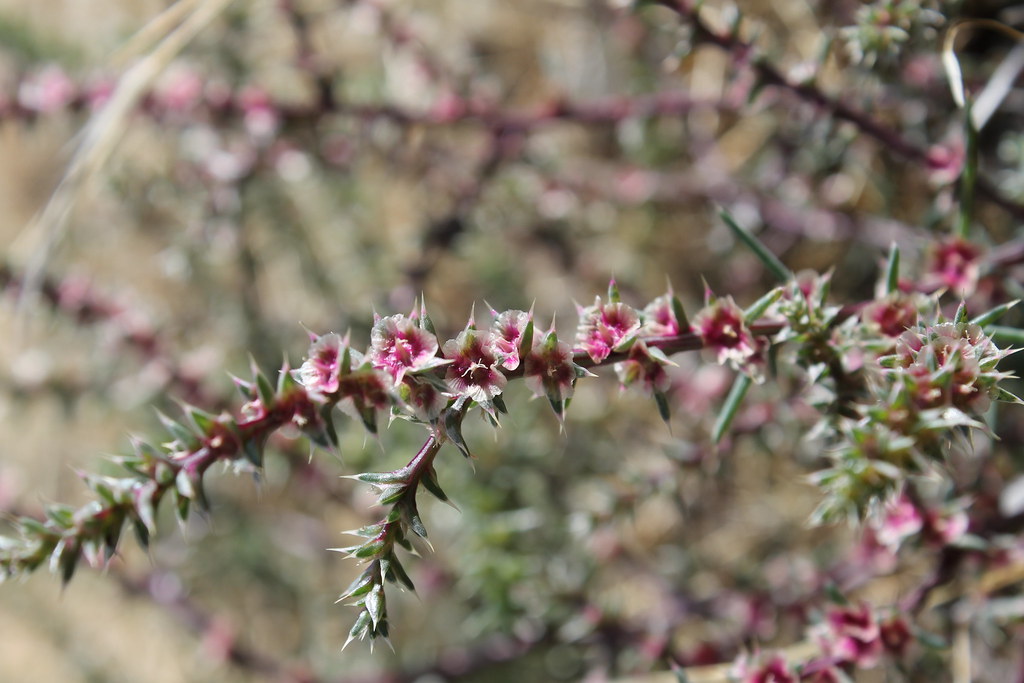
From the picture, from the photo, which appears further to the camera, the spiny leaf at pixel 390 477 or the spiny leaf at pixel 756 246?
the spiny leaf at pixel 756 246

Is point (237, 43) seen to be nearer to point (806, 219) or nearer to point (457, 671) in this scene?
point (806, 219)

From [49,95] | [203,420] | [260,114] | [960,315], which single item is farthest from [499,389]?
[49,95]

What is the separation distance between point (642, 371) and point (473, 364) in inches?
5.9

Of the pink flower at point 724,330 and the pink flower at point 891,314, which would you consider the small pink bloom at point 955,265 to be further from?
the pink flower at point 724,330

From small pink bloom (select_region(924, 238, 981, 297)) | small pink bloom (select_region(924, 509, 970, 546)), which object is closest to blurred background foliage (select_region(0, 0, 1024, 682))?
small pink bloom (select_region(924, 238, 981, 297))

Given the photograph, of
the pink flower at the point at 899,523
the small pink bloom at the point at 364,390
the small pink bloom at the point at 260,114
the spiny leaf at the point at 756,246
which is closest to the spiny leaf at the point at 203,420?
the small pink bloom at the point at 364,390

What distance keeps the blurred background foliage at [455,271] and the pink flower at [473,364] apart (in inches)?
22.6

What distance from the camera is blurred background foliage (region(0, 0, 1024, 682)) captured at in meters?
1.36

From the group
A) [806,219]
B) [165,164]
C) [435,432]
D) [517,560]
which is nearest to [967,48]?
[806,219]

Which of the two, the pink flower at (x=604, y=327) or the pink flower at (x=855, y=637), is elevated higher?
the pink flower at (x=604, y=327)

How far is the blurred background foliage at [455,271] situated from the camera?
53.6 inches

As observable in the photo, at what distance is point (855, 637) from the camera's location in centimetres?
90

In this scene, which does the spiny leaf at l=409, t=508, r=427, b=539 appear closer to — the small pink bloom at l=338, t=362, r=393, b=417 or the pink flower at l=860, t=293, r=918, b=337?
the small pink bloom at l=338, t=362, r=393, b=417

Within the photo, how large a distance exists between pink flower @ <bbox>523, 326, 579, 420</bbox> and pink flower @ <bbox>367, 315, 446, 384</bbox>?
0.07 metres
